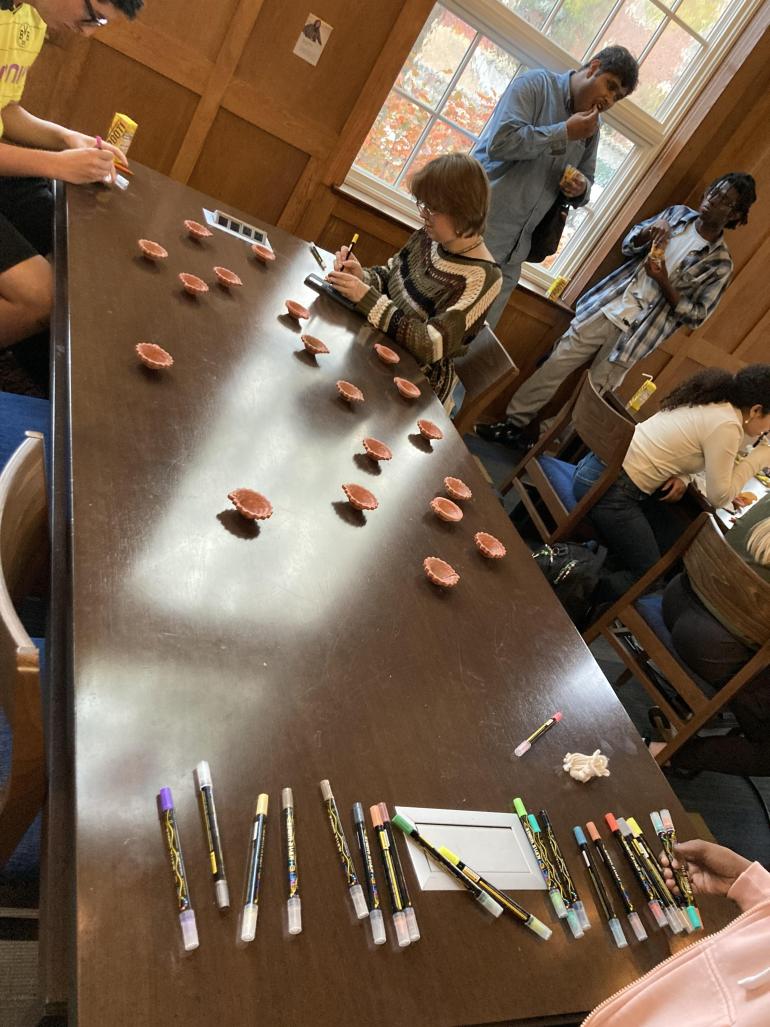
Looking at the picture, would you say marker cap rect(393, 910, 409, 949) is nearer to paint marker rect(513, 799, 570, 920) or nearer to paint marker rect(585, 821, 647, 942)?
paint marker rect(513, 799, 570, 920)

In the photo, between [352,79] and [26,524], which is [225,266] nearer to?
[26,524]

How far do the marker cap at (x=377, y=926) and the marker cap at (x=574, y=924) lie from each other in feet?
0.88

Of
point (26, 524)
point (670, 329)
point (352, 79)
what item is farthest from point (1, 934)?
point (670, 329)

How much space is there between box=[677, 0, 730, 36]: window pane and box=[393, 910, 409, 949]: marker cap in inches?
182

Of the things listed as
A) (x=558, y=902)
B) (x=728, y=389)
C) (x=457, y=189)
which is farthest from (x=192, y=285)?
(x=728, y=389)

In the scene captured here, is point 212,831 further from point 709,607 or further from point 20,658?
point 709,607

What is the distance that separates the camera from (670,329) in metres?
3.93

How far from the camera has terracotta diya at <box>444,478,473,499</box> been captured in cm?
147

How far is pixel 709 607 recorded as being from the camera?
2.10 meters

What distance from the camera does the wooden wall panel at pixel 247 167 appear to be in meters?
3.17

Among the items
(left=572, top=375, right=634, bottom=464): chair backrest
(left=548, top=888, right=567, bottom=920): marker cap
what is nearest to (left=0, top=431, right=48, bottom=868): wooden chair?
(left=548, top=888, right=567, bottom=920): marker cap

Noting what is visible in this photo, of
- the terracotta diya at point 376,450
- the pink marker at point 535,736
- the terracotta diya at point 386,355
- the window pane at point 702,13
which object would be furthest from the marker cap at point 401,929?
the window pane at point 702,13

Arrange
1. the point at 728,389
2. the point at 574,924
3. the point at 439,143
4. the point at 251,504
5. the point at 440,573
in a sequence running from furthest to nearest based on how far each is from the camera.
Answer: the point at 439,143
the point at 728,389
the point at 440,573
the point at 251,504
the point at 574,924

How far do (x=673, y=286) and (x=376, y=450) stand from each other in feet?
10.2
